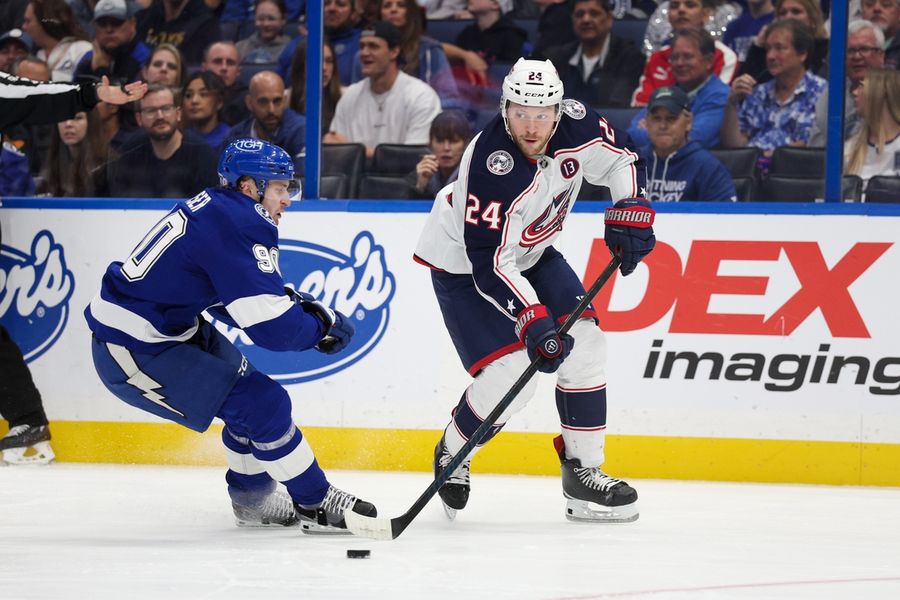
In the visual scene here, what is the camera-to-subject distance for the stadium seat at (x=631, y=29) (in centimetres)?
519

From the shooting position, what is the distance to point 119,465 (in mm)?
4992

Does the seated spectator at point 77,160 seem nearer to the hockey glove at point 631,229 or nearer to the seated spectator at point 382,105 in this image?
the seated spectator at point 382,105

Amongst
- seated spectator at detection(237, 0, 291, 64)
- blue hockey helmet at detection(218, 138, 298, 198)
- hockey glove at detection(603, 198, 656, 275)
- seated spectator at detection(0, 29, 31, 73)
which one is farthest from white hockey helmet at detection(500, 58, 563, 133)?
seated spectator at detection(0, 29, 31, 73)

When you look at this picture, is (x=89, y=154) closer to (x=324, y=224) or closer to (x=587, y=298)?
(x=324, y=224)

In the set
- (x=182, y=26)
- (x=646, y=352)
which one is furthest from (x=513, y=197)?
(x=182, y=26)

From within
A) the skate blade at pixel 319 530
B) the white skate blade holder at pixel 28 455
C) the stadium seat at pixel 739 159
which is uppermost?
the stadium seat at pixel 739 159

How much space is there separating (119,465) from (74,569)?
6.70 ft

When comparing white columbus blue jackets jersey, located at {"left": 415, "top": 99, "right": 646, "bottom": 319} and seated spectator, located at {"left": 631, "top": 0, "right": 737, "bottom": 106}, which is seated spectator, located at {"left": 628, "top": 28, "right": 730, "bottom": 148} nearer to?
seated spectator, located at {"left": 631, "top": 0, "right": 737, "bottom": 106}

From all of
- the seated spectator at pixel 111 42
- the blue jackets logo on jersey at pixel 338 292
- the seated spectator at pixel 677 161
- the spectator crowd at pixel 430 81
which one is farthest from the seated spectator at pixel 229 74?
the seated spectator at pixel 677 161

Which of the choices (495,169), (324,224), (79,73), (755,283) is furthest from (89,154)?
(755,283)

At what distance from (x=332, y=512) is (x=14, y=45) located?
335 cm

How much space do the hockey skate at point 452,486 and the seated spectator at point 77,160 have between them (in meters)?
2.16

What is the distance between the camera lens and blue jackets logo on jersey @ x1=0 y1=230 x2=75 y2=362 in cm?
509

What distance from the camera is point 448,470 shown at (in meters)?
3.50
